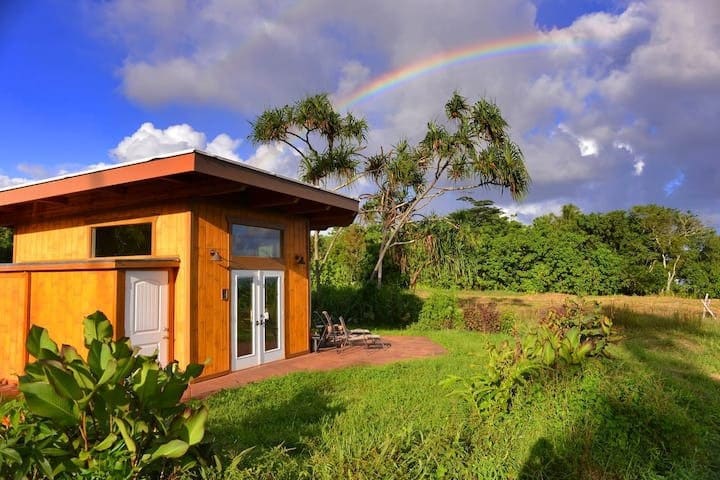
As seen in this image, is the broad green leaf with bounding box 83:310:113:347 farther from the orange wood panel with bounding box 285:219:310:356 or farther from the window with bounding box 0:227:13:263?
the window with bounding box 0:227:13:263

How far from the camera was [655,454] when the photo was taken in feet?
12.2

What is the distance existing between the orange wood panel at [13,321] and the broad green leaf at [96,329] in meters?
6.12

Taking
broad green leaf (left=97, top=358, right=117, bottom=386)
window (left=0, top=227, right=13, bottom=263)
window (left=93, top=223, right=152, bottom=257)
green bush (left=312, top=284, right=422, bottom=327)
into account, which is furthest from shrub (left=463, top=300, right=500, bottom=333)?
window (left=0, top=227, right=13, bottom=263)

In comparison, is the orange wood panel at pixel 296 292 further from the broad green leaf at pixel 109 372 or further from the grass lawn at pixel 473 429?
the broad green leaf at pixel 109 372

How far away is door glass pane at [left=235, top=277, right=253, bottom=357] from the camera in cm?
816

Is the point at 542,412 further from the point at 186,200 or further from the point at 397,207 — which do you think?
the point at 397,207

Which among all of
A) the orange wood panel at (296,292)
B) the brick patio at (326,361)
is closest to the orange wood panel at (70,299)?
the brick patio at (326,361)

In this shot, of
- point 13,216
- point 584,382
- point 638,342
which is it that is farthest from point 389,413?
point 13,216

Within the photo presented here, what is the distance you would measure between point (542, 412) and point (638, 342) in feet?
25.9

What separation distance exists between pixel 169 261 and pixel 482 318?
9.22m

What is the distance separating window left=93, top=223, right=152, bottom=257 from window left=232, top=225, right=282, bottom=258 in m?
1.39

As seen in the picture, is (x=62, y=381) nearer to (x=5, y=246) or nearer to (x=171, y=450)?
(x=171, y=450)

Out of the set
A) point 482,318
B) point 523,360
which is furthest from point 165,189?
point 482,318

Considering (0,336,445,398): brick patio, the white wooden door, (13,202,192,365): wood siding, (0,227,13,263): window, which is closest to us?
the white wooden door
